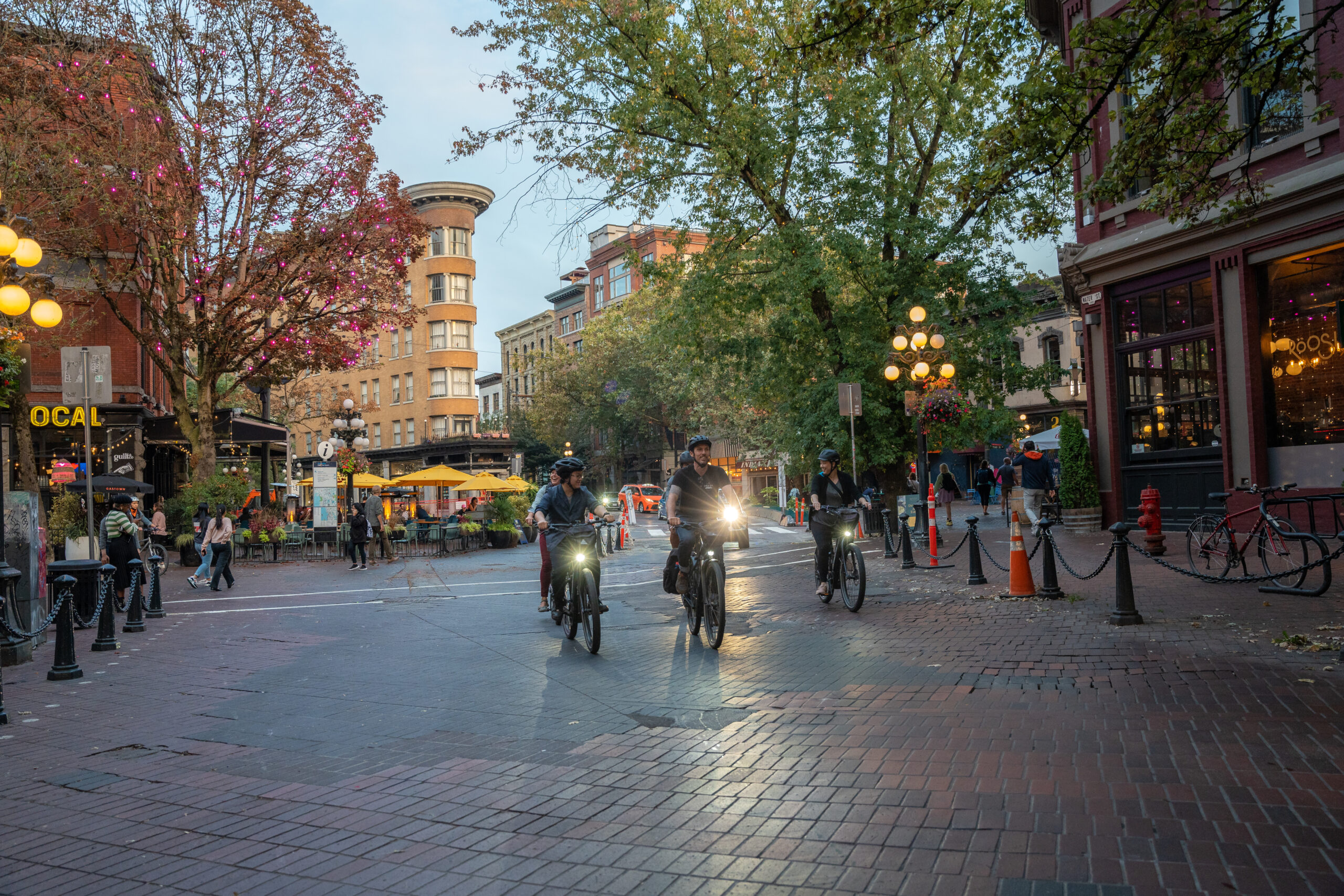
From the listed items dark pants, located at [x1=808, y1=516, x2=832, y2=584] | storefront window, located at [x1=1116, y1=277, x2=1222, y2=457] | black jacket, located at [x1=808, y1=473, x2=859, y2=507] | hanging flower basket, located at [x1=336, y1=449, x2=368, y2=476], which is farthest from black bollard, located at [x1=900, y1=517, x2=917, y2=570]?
hanging flower basket, located at [x1=336, y1=449, x2=368, y2=476]

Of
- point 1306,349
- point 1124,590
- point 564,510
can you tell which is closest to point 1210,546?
point 1124,590

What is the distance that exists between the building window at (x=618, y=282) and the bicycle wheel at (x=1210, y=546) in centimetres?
5678

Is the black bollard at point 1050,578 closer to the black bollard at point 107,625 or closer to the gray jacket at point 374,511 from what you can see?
the black bollard at point 107,625

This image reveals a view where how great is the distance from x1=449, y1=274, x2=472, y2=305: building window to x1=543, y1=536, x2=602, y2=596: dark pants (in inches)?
1941

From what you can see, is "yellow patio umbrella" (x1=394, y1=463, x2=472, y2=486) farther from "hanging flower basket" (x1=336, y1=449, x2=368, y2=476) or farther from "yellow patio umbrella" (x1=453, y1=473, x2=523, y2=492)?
"hanging flower basket" (x1=336, y1=449, x2=368, y2=476)

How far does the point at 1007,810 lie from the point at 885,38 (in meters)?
6.69

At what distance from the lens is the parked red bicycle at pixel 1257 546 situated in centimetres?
970

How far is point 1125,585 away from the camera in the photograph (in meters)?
8.48

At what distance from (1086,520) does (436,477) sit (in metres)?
19.8

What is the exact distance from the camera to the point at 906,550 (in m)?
14.6

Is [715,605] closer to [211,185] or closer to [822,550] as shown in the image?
[822,550]

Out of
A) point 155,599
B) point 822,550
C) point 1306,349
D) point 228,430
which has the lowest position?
point 155,599

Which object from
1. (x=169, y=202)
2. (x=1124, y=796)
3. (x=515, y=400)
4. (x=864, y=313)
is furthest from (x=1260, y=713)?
(x=515, y=400)

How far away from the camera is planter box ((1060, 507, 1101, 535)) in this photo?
59.3ft
